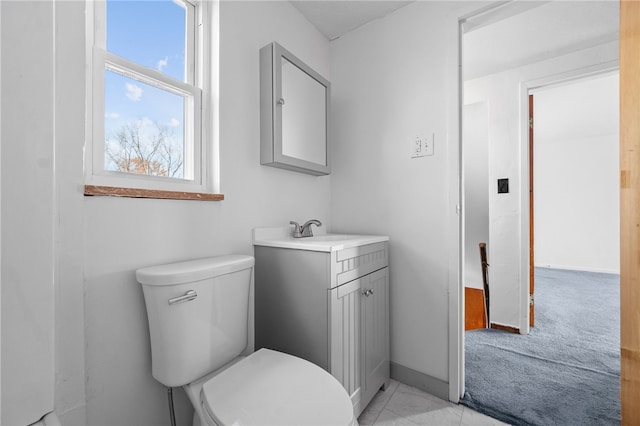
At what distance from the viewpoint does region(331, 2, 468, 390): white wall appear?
1.59 meters

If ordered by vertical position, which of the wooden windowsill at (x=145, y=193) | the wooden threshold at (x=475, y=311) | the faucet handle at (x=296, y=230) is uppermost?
the wooden windowsill at (x=145, y=193)

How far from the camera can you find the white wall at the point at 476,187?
8.47 ft

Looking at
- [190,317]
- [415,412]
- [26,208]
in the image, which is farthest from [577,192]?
[26,208]

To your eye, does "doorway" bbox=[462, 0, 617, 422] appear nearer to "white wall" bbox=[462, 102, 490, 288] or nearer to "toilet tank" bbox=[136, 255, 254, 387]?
"white wall" bbox=[462, 102, 490, 288]

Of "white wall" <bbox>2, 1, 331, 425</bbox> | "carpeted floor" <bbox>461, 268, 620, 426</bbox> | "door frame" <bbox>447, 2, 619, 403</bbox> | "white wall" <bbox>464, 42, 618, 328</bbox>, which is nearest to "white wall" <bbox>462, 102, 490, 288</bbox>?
"white wall" <bbox>464, 42, 618, 328</bbox>

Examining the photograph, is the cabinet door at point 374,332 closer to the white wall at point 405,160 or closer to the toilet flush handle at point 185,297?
the white wall at point 405,160

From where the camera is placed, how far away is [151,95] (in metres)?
1.18

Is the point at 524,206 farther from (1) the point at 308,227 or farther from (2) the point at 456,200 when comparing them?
(1) the point at 308,227

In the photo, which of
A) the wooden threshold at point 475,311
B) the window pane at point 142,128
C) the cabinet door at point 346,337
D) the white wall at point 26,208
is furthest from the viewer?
the wooden threshold at point 475,311

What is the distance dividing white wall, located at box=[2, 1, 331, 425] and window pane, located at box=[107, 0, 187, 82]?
16 centimetres

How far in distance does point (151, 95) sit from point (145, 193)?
426 mm

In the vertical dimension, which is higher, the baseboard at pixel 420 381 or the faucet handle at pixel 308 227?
the faucet handle at pixel 308 227

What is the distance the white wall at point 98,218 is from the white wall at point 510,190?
6.71ft

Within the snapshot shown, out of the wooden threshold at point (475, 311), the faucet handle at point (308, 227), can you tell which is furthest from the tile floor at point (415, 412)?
the wooden threshold at point (475, 311)
